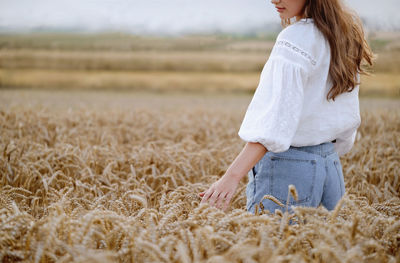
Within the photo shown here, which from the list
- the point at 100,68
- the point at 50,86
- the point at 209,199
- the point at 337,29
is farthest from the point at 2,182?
the point at 100,68

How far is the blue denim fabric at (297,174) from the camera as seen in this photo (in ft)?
5.79

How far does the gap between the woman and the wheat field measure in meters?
0.14

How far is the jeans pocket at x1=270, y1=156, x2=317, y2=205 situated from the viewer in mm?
1762

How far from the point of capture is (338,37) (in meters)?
1.69

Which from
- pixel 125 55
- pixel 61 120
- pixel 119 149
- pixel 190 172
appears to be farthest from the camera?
pixel 125 55

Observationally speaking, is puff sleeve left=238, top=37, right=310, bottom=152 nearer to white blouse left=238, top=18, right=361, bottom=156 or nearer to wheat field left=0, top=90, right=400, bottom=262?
white blouse left=238, top=18, right=361, bottom=156

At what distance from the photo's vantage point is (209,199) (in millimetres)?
1693

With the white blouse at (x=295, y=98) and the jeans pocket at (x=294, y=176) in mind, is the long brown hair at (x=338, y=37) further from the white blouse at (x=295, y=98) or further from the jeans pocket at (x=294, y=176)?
the jeans pocket at (x=294, y=176)

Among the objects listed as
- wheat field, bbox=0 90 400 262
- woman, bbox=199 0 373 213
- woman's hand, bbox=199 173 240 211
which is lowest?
wheat field, bbox=0 90 400 262

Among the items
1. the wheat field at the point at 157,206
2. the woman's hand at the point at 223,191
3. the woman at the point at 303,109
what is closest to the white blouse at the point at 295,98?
the woman at the point at 303,109

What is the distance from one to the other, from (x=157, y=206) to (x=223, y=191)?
828 mm

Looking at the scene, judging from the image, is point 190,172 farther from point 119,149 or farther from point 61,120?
point 61,120

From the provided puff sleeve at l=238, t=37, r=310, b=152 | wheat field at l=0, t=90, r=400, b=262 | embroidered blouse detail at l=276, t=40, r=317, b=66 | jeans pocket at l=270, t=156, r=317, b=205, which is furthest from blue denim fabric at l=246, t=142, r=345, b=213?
embroidered blouse detail at l=276, t=40, r=317, b=66

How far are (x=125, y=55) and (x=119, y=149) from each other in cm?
3708
